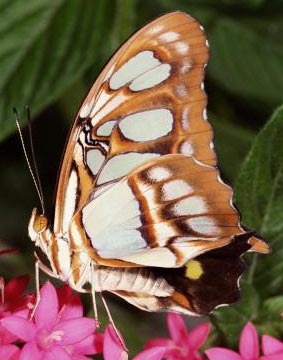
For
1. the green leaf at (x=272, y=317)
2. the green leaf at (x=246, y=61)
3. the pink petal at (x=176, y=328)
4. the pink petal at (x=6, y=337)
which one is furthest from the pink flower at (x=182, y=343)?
the green leaf at (x=246, y=61)

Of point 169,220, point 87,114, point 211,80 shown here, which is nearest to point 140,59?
point 87,114

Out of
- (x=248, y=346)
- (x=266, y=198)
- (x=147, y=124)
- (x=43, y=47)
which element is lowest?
(x=248, y=346)

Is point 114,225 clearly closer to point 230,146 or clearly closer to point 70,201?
point 70,201

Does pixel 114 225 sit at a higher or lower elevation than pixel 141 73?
lower

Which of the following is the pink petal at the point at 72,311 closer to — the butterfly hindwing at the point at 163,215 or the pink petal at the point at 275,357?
the butterfly hindwing at the point at 163,215

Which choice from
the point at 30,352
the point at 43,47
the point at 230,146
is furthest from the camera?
the point at 230,146

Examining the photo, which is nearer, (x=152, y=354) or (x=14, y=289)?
(x=152, y=354)

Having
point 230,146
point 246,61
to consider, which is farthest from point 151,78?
point 246,61

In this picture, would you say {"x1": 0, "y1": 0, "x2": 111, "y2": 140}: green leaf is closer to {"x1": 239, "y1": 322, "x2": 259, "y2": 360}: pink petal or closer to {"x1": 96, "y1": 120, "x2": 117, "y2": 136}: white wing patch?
{"x1": 96, "y1": 120, "x2": 117, "y2": 136}: white wing patch
